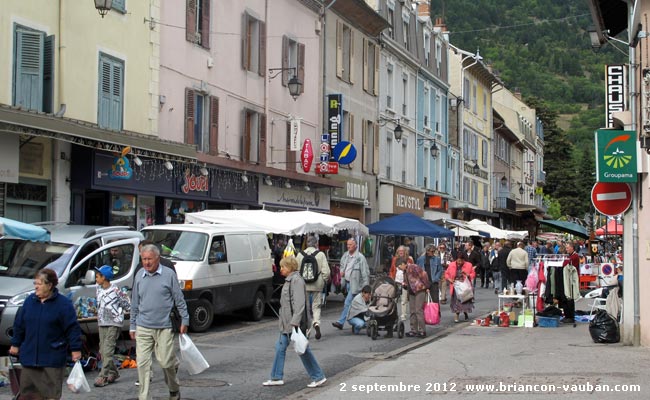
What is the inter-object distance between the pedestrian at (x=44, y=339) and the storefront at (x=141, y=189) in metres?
12.2

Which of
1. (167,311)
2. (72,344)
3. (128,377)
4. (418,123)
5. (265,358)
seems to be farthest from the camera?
(418,123)

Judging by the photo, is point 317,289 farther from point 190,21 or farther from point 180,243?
point 190,21

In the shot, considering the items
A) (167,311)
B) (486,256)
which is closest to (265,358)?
(167,311)

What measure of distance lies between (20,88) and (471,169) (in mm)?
40589

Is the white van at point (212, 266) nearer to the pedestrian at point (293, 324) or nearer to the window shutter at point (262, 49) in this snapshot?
the pedestrian at point (293, 324)

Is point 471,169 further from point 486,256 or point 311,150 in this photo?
point 311,150

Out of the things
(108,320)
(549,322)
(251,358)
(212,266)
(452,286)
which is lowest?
(251,358)

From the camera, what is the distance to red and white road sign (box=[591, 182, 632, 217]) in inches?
603

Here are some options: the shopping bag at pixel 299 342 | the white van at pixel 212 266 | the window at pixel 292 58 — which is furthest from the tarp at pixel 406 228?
the shopping bag at pixel 299 342

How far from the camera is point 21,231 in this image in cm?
1372

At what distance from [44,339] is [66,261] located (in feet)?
20.7

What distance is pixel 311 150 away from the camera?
31.5 m

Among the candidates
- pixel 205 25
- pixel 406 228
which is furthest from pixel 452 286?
pixel 205 25

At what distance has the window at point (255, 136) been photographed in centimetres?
2908
